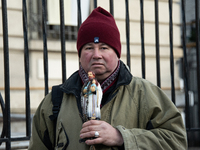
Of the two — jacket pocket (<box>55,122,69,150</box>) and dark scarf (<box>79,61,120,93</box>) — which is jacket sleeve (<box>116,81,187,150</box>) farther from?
jacket pocket (<box>55,122,69,150</box>)

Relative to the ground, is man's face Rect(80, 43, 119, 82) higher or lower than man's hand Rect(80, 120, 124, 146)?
higher

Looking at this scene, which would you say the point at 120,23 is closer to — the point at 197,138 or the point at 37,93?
the point at 37,93

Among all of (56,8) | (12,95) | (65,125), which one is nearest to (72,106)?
(65,125)

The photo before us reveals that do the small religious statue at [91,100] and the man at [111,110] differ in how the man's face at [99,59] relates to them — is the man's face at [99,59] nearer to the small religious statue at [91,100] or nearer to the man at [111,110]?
the man at [111,110]

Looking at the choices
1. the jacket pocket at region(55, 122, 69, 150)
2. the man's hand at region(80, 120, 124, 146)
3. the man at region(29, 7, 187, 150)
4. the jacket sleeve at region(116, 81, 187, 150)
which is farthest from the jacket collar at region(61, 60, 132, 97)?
the man's hand at region(80, 120, 124, 146)

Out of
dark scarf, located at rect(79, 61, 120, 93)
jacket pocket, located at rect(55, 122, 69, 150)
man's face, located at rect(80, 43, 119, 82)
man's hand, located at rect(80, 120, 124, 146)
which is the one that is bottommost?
jacket pocket, located at rect(55, 122, 69, 150)

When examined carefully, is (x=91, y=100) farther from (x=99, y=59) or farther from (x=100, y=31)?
(x=100, y=31)

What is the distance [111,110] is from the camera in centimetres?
190

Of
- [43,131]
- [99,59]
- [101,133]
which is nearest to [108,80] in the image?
[99,59]

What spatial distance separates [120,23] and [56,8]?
1.54 metres

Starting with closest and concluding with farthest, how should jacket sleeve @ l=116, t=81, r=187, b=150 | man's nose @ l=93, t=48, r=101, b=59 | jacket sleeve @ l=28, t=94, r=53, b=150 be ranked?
jacket sleeve @ l=116, t=81, r=187, b=150
man's nose @ l=93, t=48, r=101, b=59
jacket sleeve @ l=28, t=94, r=53, b=150

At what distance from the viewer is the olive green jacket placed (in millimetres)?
1770

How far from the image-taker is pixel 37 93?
21.6ft

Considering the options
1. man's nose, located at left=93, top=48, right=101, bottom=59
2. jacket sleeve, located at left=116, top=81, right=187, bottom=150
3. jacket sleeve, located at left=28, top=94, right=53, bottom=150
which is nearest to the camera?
jacket sleeve, located at left=116, top=81, right=187, bottom=150
